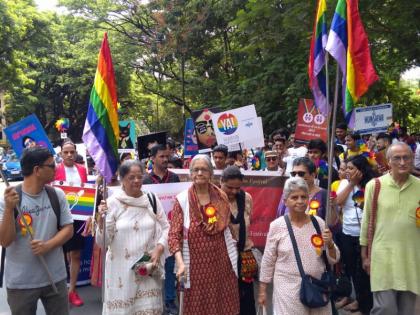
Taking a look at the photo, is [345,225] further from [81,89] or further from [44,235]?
[81,89]

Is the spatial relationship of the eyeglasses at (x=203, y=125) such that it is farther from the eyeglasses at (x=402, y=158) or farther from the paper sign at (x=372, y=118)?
the eyeglasses at (x=402, y=158)

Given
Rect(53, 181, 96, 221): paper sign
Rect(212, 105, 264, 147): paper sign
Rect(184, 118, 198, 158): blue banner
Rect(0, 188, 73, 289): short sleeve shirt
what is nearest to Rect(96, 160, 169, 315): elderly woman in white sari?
Rect(0, 188, 73, 289): short sleeve shirt

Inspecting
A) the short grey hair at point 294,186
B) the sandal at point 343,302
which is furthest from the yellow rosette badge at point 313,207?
the sandal at point 343,302

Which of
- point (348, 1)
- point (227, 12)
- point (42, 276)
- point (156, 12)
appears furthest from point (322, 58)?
point (156, 12)

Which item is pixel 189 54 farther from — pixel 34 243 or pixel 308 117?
pixel 34 243

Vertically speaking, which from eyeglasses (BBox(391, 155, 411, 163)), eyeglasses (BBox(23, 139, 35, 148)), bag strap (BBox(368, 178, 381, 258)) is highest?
eyeglasses (BBox(23, 139, 35, 148))

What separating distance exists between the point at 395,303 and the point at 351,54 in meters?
2.08

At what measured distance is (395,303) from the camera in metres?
4.34

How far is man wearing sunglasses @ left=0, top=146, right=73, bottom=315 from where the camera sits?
3785mm

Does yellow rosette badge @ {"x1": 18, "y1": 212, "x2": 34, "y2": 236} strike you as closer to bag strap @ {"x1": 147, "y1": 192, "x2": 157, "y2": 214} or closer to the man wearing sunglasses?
the man wearing sunglasses

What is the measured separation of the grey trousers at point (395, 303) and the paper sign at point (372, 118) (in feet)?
21.0

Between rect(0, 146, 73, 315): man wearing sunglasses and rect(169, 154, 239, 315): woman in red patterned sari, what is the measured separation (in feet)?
2.94

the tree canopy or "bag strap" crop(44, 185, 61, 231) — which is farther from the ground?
the tree canopy

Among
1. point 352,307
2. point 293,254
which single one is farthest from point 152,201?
point 352,307
